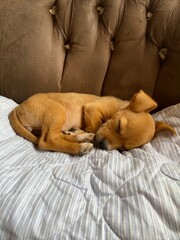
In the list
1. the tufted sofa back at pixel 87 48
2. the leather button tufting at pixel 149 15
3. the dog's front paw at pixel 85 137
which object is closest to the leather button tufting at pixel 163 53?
the tufted sofa back at pixel 87 48

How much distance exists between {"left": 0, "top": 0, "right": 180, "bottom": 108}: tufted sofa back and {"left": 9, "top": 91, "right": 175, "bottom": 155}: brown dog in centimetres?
12

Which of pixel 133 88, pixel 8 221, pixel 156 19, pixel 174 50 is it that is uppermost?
pixel 156 19

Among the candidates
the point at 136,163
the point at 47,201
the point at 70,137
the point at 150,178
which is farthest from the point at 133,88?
the point at 47,201

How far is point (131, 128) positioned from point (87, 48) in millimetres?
515

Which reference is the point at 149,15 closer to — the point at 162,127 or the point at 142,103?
the point at 142,103

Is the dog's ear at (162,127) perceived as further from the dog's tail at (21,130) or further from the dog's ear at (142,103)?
the dog's tail at (21,130)

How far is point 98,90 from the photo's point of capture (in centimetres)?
154

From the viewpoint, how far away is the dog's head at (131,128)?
1.24 meters

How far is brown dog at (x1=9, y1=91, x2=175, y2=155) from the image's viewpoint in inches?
48.9

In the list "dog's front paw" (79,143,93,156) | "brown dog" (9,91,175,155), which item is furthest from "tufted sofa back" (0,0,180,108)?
"dog's front paw" (79,143,93,156)

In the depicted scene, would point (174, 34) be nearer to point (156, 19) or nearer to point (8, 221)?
point (156, 19)

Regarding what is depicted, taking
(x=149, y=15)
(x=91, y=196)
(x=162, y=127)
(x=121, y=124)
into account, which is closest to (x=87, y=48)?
(x=149, y=15)

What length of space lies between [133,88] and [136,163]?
588mm

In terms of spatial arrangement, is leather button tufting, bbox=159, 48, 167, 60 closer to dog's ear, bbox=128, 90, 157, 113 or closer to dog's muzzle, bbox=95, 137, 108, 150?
dog's ear, bbox=128, 90, 157, 113
